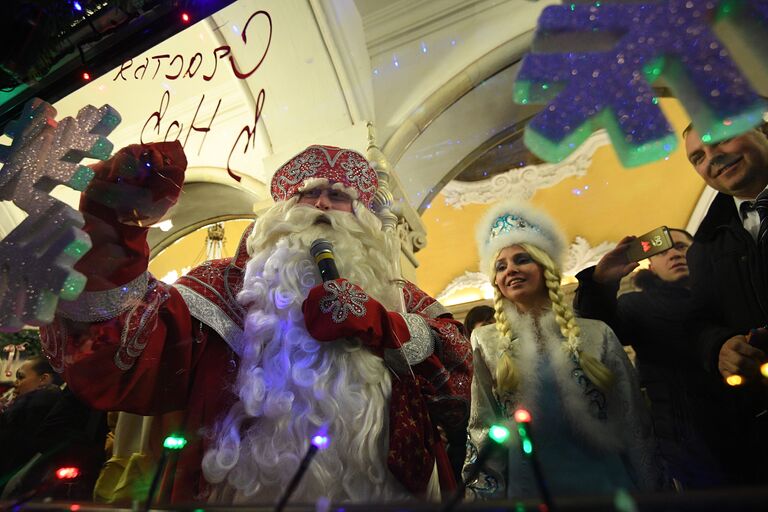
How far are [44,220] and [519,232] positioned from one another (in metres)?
0.84

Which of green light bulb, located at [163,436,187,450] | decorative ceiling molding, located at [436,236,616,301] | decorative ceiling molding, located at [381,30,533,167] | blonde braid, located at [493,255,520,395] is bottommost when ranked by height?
green light bulb, located at [163,436,187,450]

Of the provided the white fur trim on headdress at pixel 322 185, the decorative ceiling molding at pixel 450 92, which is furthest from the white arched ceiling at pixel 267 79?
the white fur trim on headdress at pixel 322 185

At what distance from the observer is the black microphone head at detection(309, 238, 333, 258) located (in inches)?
45.0

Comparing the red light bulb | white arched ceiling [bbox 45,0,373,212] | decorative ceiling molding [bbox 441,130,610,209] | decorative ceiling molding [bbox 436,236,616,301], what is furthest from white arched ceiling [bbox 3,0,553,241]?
the red light bulb

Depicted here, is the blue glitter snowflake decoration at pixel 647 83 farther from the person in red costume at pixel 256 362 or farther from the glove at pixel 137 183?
the glove at pixel 137 183

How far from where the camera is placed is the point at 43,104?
0.90 m

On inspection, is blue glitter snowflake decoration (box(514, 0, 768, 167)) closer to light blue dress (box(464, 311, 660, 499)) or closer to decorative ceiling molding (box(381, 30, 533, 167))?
decorative ceiling molding (box(381, 30, 533, 167))

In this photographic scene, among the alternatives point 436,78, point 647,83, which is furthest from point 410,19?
point 647,83

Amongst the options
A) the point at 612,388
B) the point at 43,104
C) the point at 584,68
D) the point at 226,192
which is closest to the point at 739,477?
the point at 612,388

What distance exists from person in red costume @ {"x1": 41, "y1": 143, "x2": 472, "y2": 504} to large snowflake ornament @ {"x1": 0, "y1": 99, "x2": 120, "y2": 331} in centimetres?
6

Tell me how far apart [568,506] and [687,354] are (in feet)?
1.92

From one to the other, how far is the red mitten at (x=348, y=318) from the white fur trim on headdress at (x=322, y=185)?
415 mm

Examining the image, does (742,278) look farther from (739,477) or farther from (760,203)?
(739,477)

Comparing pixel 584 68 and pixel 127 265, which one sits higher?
pixel 584 68
